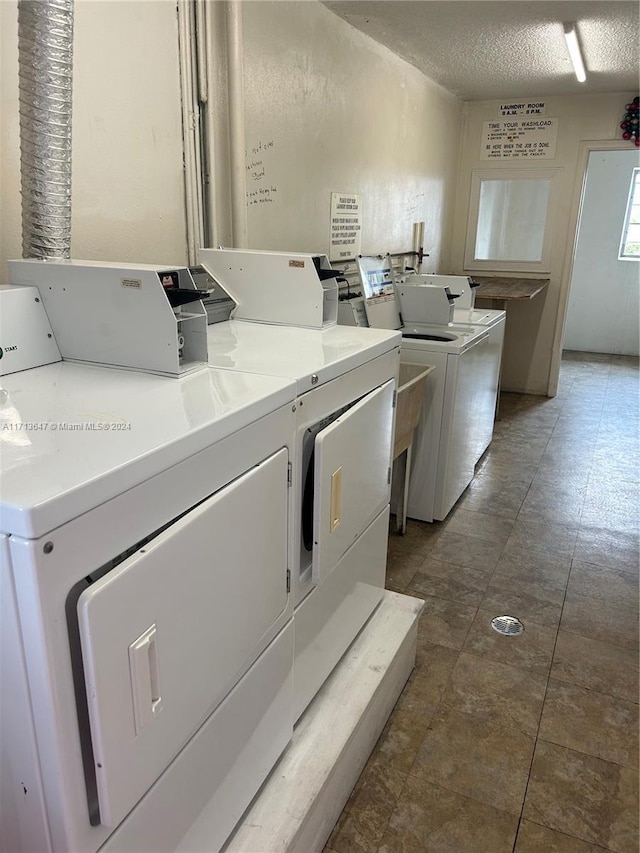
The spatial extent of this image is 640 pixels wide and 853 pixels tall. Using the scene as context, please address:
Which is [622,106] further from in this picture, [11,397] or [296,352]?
[11,397]

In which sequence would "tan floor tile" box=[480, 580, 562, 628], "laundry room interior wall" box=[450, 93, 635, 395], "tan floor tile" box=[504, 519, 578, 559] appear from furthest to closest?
"laundry room interior wall" box=[450, 93, 635, 395], "tan floor tile" box=[504, 519, 578, 559], "tan floor tile" box=[480, 580, 562, 628]

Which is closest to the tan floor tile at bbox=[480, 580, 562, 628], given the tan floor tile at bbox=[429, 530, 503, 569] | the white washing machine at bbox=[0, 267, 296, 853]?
the tan floor tile at bbox=[429, 530, 503, 569]

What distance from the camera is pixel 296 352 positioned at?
1.54 metres

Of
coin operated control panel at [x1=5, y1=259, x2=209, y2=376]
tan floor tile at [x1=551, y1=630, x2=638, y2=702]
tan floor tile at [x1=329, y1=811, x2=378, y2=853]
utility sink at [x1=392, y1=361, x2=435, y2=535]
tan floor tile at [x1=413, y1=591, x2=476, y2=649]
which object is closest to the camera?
coin operated control panel at [x1=5, y1=259, x2=209, y2=376]

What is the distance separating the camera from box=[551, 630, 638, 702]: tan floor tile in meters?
2.09

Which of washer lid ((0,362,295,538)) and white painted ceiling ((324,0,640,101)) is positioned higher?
white painted ceiling ((324,0,640,101))

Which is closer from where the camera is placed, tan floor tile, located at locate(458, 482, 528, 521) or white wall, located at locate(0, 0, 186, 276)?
white wall, located at locate(0, 0, 186, 276)

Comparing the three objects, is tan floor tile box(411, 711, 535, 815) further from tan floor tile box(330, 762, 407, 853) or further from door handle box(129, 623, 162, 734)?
door handle box(129, 623, 162, 734)

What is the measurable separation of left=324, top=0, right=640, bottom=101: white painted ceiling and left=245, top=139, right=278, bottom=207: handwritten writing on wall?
888 mm

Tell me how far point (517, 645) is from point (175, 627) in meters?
1.75

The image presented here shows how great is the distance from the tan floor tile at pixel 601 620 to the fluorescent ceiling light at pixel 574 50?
9.40 ft

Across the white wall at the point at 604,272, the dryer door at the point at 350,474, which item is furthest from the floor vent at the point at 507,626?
the white wall at the point at 604,272

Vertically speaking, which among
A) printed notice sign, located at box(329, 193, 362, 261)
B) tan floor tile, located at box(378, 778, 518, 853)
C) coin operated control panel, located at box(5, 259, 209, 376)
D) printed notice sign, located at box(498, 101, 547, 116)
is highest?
printed notice sign, located at box(498, 101, 547, 116)

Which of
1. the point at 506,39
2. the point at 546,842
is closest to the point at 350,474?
the point at 546,842
